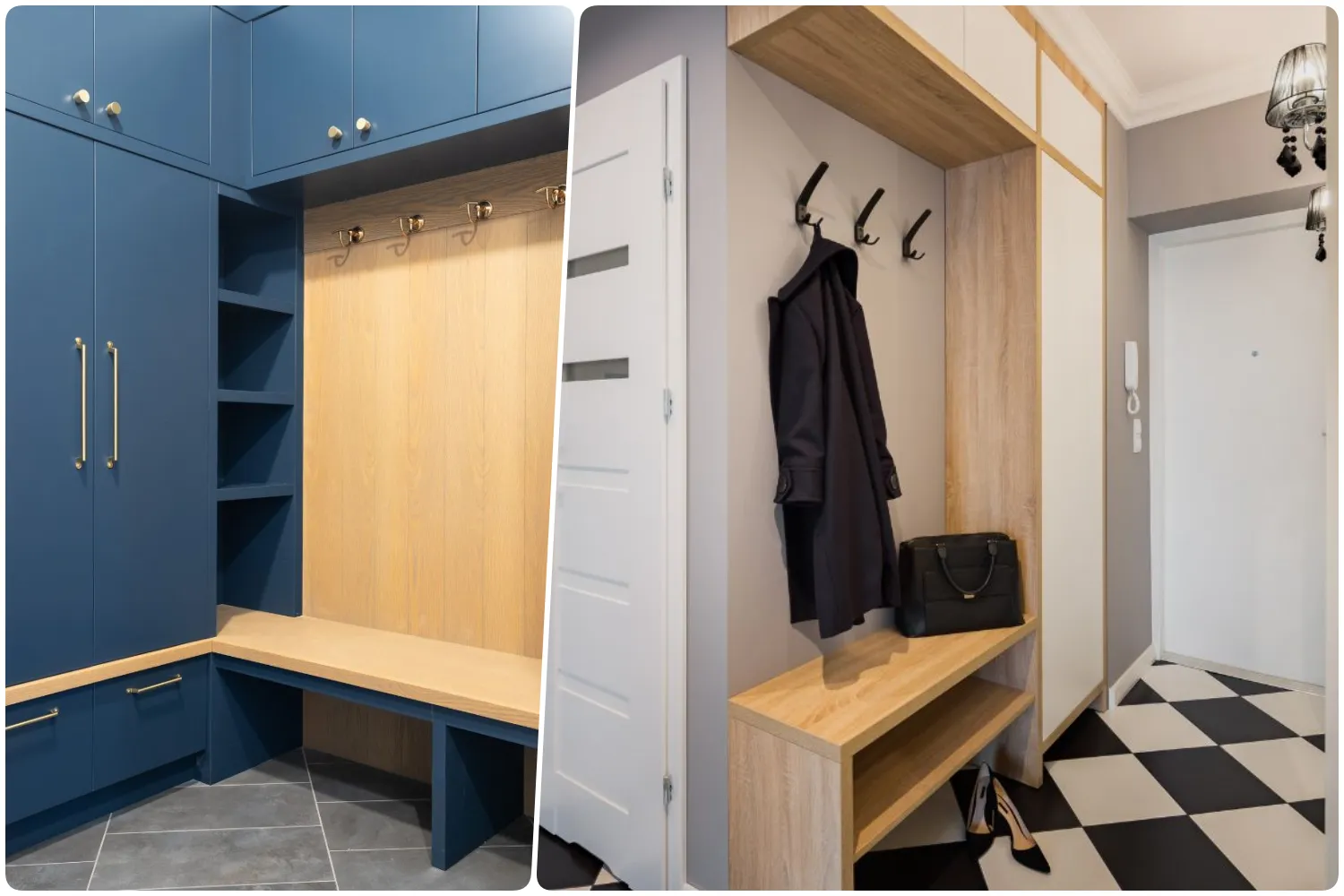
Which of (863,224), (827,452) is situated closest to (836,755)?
(827,452)

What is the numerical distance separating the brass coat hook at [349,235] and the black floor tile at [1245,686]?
3693 millimetres

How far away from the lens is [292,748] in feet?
8.59

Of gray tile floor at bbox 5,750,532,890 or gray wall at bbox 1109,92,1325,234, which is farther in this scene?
gray wall at bbox 1109,92,1325,234

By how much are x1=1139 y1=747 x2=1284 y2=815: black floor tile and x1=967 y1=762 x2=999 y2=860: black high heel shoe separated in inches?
23.9

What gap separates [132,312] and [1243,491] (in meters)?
4.09

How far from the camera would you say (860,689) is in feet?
5.62

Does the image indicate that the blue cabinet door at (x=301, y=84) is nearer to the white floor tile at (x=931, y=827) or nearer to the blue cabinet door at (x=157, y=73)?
the blue cabinet door at (x=157, y=73)

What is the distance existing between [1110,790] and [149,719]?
2783mm

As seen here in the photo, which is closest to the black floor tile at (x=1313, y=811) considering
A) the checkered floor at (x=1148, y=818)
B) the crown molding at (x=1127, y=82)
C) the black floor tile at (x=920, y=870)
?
the checkered floor at (x=1148, y=818)

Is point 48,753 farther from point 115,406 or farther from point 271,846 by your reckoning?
point 115,406

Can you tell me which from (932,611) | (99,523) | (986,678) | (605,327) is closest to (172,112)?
(99,523)

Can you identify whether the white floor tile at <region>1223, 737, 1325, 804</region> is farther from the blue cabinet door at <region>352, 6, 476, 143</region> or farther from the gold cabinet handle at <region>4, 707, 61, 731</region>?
the gold cabinet handle at <region>4, 707, 61, 731</region>

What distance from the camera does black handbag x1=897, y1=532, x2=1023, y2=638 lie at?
7.00ft

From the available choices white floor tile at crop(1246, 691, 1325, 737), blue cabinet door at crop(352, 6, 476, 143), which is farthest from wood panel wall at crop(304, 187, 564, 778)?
white floor tile at crop(1246, 691, 1325, 737)
